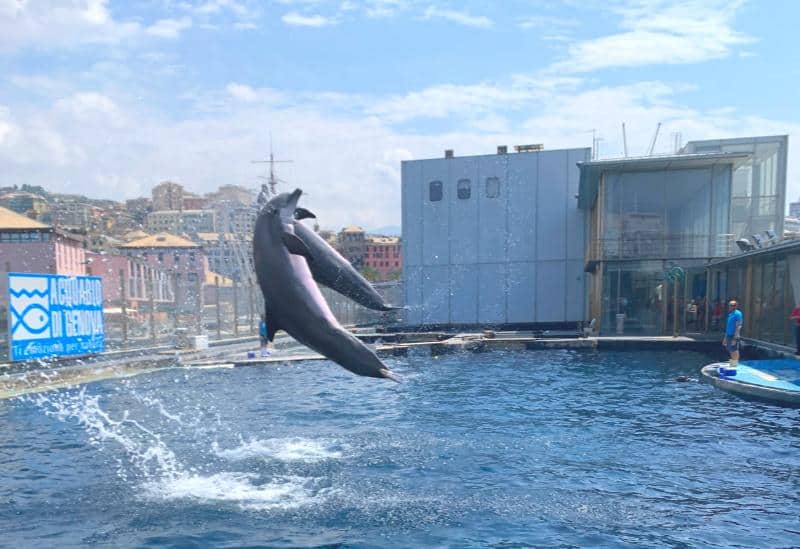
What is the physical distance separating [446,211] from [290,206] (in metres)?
35.4

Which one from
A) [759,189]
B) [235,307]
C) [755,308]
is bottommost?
[235,307]

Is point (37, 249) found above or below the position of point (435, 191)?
below

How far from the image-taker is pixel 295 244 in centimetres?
562

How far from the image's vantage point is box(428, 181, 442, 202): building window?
40938 mm

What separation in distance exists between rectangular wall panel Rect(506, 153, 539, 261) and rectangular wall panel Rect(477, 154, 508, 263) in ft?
1.40

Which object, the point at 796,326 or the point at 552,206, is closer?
the point at 796,326

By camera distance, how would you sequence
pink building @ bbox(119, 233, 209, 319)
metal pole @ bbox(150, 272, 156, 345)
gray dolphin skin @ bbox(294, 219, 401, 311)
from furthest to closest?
pink building @ bbox(119, 233, 209, 319)
metal pole @ bbox(150, 272, 156, 345)
gray dolphin skin @ bbox(294, 219, 401, 311)

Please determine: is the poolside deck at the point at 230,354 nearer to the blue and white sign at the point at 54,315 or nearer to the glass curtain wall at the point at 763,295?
the blue and white sign at the point at 54,315

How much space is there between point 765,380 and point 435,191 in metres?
28.5

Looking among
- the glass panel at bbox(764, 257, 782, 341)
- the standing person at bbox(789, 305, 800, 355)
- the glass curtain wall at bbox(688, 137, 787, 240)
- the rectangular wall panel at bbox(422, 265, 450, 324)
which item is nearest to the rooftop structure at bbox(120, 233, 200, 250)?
the rectangular wall panel at bbox(422, 265, 450, 324)

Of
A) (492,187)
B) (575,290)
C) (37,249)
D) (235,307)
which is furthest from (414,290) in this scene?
(37,249)

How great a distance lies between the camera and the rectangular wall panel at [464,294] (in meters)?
39.9

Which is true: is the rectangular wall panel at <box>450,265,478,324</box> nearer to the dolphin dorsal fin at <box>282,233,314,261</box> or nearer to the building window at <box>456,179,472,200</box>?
the building window at <box>456,179,472,200</box>

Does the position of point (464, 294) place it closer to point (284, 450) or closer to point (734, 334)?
point (734, 334)
